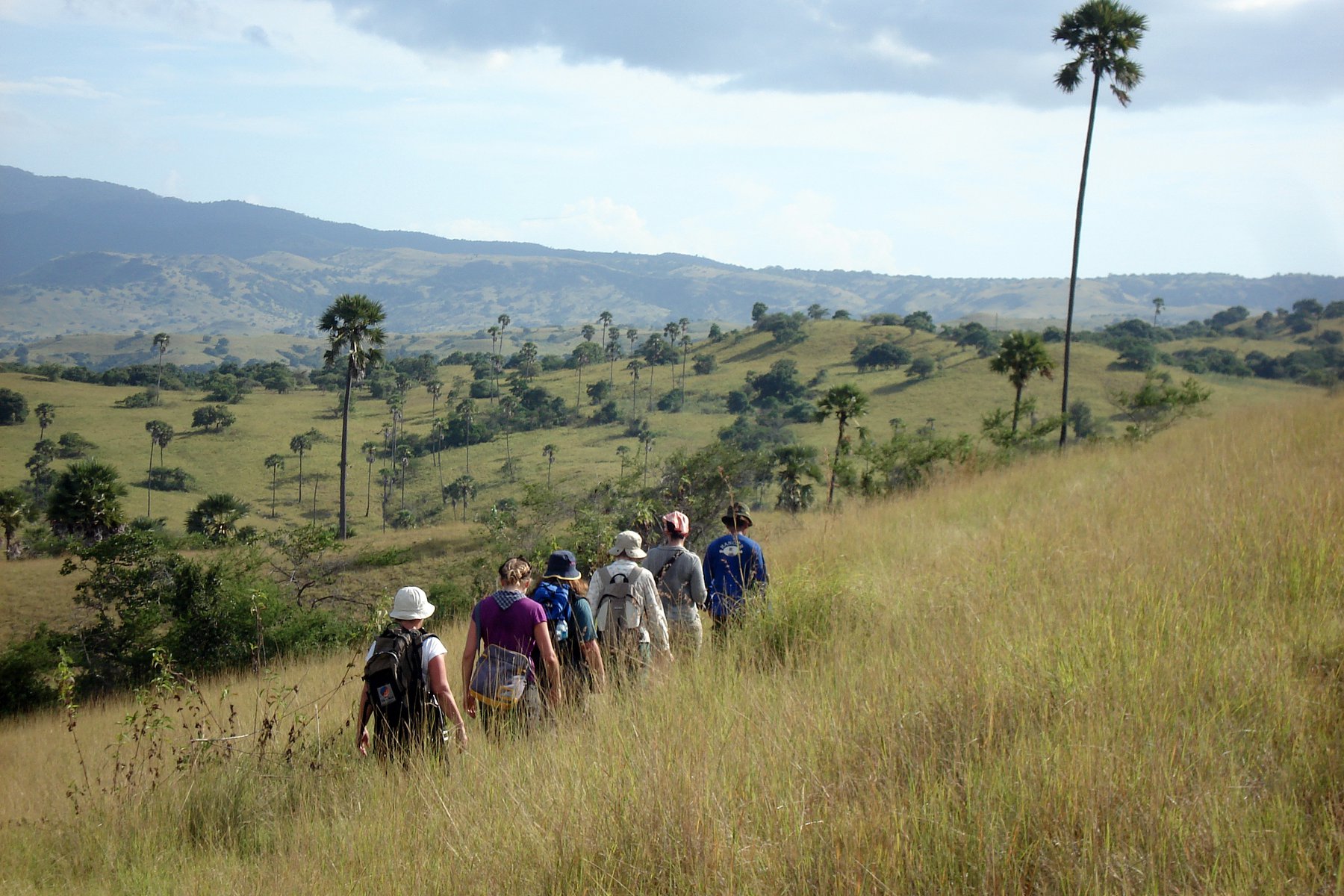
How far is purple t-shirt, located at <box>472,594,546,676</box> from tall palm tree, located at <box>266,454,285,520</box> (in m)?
92.0

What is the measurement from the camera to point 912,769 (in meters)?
3.46

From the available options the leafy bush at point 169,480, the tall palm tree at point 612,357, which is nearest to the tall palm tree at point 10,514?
the leafy bush at point 169,480

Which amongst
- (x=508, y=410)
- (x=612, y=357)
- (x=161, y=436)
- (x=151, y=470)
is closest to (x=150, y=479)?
(x=151, y=470)

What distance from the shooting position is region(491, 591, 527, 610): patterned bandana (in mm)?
5852

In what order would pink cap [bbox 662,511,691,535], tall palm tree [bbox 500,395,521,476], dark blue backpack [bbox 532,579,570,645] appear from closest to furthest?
1. dark blue backpack [bbox 532,579,570,645]
2. pink cap [bbox 662,511,691,535]
3. tall palm tree [bbox 500,395,521,476]

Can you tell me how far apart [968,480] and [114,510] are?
42.3m

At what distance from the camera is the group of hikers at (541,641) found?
542 cm

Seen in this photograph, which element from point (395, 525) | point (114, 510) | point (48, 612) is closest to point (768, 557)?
point (48, 612)

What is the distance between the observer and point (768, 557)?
10984mm

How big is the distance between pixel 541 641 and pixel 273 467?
100 m

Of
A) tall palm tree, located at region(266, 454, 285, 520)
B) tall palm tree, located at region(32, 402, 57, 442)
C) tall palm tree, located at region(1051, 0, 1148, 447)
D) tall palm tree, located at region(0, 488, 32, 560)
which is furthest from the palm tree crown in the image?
tall palm tree, located at region(32, 402, 57, 442)

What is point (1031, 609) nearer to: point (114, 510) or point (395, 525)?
point (114, 510)

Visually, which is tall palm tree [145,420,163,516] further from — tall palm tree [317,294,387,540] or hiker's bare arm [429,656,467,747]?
hiker's bare arm [429,656,467,747]

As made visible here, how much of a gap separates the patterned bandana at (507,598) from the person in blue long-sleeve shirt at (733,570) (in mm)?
1775
